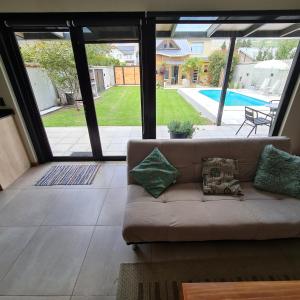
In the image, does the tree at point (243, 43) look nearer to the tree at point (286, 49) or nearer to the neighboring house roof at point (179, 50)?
the tree at point (286, 49)

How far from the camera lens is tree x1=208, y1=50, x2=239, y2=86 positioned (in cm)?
289

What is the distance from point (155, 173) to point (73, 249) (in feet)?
3.38

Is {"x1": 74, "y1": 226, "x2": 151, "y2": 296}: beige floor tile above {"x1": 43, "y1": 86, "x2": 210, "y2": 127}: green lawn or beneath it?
beneath

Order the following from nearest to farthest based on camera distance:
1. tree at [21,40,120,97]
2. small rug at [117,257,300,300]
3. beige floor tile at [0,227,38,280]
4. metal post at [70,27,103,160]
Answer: small rug at [117,257,300,300], beige floor tile at [0,227,38,280], metal post at [70,27,103,160], tree at [21,40,120,97]

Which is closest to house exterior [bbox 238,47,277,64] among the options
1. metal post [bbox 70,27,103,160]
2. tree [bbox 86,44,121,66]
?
tree [bbox 86,44,121,66]

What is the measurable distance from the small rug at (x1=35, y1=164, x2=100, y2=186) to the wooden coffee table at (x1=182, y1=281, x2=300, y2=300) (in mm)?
2014

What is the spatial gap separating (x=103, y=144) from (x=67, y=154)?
2.17ft

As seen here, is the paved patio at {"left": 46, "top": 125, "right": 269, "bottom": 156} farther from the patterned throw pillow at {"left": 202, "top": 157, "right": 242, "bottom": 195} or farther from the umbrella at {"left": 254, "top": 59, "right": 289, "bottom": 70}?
the patterned throw pillow at {"left": 202, "top": 157, "right": 242, "bottom": 195}

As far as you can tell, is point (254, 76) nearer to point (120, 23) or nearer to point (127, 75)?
point (127, 75)

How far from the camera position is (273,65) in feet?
9.30

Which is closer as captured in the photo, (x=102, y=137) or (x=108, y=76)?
(x=108, y=76)

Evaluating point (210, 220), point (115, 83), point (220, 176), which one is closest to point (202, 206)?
point (210, 220)

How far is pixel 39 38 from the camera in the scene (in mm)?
2535

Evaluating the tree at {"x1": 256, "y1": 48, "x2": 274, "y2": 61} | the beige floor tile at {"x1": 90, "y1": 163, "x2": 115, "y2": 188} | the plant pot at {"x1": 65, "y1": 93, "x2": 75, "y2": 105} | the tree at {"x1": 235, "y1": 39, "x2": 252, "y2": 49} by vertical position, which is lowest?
the beige floor tile at {"x1": 90, "y1": 163, "x2": 115, "y2": 188}
